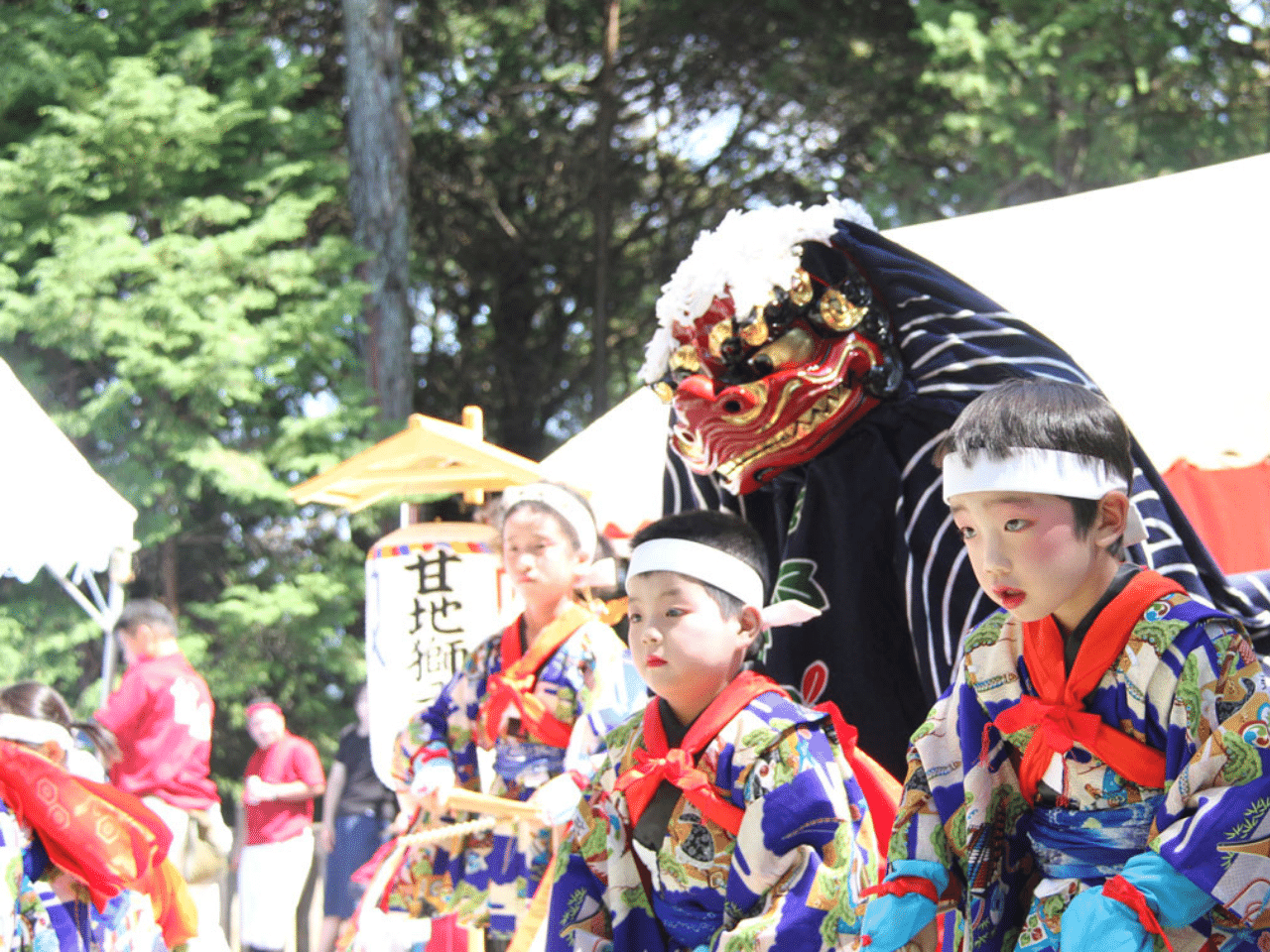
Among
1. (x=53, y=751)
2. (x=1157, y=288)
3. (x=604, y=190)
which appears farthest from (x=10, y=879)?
(x=604, y=190)

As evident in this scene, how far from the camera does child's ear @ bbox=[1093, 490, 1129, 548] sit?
1695 mm

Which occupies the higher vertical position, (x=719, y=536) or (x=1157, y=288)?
(x=1157, y=288)

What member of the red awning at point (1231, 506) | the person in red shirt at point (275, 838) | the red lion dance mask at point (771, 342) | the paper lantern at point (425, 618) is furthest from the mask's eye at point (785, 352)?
the person in red shirt at point (275, 838)

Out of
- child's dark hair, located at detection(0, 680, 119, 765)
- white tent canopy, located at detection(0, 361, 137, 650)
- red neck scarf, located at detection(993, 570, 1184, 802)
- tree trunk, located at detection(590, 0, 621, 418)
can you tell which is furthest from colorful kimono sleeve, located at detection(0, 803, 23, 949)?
tree trunk, located at detection(590, 0, 621, 418)

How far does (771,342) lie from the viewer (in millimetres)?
2602

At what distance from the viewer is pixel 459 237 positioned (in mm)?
10266

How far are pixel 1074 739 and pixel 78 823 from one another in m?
2.22

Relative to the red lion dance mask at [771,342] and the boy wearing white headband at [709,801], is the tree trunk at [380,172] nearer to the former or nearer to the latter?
the red lion dance mask at [771,342]

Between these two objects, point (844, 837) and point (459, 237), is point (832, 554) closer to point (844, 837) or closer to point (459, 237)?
point (844, 837)

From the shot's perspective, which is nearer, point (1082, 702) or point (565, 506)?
point (1082, 702)

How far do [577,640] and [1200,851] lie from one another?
2.06 meters

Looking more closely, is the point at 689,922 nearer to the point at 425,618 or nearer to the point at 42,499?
the point at 42,499

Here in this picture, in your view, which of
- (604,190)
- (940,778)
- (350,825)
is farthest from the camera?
(604,190)

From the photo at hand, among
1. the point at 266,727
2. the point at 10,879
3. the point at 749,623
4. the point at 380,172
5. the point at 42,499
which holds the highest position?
the point at 380,172
